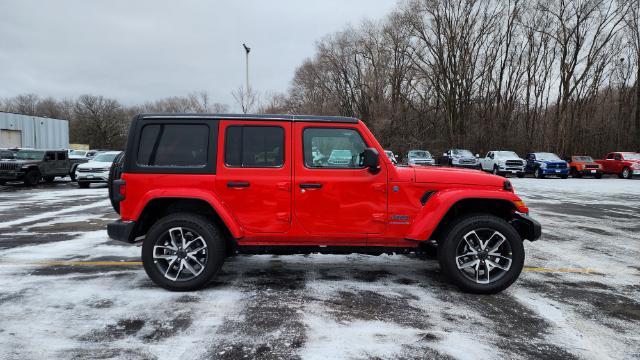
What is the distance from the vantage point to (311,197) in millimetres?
4164

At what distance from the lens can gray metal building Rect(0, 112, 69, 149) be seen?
35844mm

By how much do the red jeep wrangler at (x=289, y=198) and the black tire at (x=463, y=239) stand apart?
0.04 feet

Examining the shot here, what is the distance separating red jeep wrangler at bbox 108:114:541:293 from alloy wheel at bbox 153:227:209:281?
0.01 meters

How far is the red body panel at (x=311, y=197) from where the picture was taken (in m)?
4.16

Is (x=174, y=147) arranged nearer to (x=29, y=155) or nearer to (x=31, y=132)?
(x=29, y=155)

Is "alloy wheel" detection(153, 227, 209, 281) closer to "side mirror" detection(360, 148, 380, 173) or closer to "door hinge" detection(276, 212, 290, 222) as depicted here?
"door hinge" detection(276, 212, 290, 222)

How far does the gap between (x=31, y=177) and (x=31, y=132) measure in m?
27.3

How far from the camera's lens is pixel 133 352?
2.93 metres

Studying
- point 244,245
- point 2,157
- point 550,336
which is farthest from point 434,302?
point 2,157

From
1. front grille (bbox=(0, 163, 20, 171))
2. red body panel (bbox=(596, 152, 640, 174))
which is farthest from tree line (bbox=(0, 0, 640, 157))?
front grille (bbox=(0, 163, 20, 171))

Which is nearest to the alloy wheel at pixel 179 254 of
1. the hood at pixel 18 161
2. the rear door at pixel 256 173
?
the rear door at pixel 256 173

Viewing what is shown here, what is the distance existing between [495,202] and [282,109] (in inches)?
1687

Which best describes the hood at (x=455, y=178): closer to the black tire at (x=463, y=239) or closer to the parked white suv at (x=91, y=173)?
the black tire at (x=463, y=239)

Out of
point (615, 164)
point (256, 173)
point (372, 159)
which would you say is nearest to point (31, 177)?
point (256, 173)
